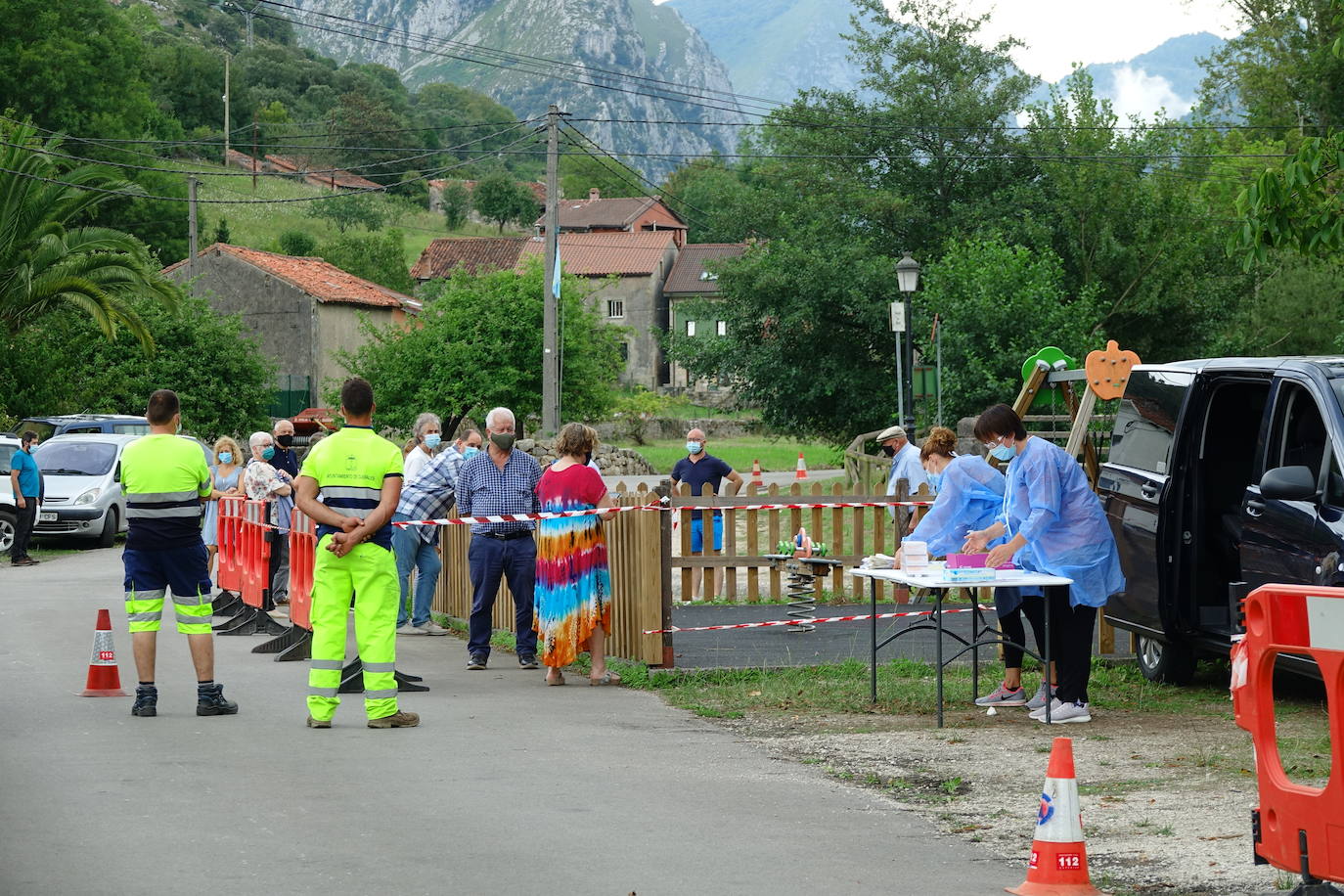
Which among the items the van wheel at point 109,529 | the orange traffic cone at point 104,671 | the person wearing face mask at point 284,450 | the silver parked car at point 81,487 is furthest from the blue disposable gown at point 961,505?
the van wheel at point 109,529

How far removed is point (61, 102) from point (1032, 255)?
48.9 metres

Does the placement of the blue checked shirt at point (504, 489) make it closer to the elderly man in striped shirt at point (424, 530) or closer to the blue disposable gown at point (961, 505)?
the elderly man in striped shirt at point (424, 530)

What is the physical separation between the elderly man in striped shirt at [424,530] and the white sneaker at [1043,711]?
18.9 ft

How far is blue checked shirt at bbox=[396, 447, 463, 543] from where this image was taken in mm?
14125

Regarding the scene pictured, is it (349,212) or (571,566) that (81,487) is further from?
(349,212)

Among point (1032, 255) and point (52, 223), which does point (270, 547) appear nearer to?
point (52, 223)

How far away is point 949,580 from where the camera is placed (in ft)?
30.6

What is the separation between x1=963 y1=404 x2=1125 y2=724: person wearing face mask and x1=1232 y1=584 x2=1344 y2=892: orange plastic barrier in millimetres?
4373

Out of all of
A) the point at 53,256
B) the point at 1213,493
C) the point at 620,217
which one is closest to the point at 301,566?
the point at 1213,493

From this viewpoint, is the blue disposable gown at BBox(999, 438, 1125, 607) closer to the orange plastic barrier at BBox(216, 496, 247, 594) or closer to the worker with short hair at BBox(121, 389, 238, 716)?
the worker with short hair at BBox(121, 389, 238, 716)

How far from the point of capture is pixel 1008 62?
44281 millimetres

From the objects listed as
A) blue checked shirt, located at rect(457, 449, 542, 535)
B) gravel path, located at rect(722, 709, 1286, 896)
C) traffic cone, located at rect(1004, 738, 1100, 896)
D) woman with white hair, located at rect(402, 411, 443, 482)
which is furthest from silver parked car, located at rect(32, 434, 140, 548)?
traffic cone, located at rect(1004, 738, 1100, 896)

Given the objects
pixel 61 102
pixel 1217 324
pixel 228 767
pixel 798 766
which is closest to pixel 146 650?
pixel 228 767

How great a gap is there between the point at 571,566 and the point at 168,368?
97.3ft
